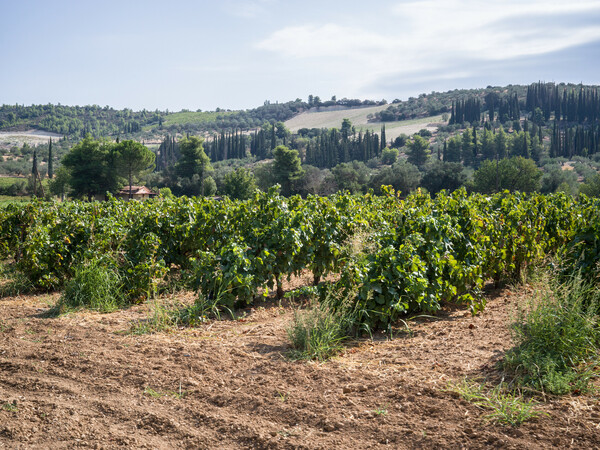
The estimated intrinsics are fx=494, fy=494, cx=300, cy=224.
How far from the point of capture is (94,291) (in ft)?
22.2

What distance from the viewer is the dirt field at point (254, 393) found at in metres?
3.03

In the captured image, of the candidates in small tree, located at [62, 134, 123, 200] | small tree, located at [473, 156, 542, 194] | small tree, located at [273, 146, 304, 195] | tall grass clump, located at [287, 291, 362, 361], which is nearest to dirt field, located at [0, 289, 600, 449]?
tall grass clump, located at [287, 291, 362, 361]

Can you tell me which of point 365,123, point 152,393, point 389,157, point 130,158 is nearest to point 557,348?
point 152,393

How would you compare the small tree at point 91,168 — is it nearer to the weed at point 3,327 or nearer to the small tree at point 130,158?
the small tree at point 130,158

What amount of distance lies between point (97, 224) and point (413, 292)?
216 inches

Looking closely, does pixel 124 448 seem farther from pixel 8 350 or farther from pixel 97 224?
pixel 97 224

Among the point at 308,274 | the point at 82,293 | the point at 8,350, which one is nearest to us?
the point at 8,350

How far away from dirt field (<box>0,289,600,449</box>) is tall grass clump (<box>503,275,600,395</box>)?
167 mm

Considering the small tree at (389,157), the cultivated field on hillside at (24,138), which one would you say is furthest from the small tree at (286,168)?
the cultivated field on hillside at (24,138)

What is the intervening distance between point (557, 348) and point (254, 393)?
2.26m

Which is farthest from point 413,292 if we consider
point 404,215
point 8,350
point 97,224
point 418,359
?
point 97,224

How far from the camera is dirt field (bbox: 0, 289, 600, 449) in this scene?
303 cm

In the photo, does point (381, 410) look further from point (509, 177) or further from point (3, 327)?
point (509, 177)

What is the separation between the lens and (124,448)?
3029 mm
